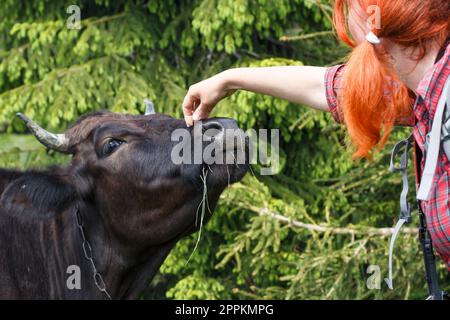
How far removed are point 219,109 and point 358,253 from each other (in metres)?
1.73

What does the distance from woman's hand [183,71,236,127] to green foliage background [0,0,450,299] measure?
3.62 meters

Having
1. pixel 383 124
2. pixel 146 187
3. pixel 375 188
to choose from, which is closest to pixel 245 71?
pixel 383 124

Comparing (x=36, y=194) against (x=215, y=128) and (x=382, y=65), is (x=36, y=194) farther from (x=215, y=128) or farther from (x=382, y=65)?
(x=382, y=65)

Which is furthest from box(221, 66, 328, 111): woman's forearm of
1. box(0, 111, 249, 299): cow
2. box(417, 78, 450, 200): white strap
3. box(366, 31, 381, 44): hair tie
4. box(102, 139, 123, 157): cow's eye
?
box(102, 139, 123, 157): cow's eye

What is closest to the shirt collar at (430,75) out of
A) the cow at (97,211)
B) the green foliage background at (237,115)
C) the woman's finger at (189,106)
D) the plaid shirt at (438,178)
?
the plaid shirt at (438,178)

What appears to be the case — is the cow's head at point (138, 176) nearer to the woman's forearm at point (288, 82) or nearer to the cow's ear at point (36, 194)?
the cow's ear at point (36, 194)

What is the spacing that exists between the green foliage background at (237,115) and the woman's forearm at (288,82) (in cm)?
391

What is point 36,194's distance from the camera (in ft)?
14.7

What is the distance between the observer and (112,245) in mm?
4484

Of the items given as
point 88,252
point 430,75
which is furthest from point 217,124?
point 430,75
